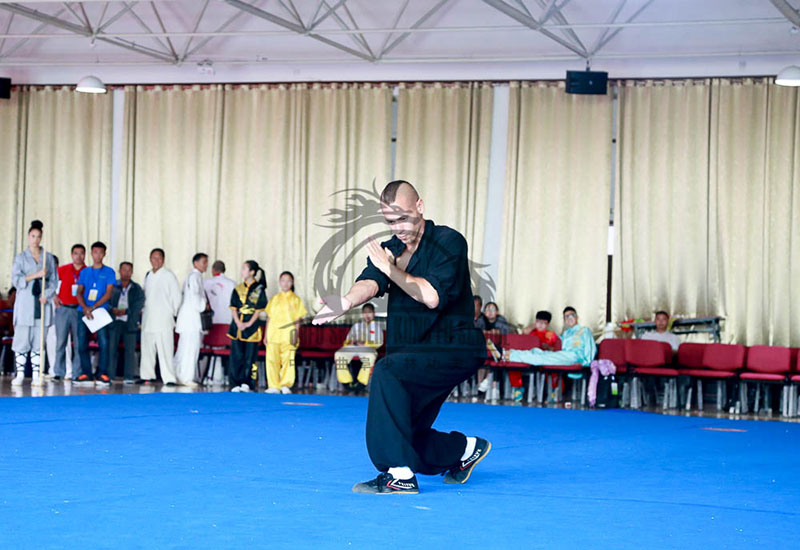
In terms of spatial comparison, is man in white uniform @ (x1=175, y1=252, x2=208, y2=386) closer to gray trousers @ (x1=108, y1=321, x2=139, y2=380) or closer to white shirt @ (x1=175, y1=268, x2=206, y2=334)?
white shirt @ (x1=175, y1=268, x2=206, y2=334)

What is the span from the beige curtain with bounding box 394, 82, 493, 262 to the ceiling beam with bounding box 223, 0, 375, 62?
42.1 inches

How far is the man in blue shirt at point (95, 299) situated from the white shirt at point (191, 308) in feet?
2.77

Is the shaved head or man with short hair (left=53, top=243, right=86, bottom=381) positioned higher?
the shaved head

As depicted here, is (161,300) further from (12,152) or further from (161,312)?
(12,152)

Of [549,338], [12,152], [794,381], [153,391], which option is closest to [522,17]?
[549,338]

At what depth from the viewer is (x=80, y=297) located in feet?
36.7

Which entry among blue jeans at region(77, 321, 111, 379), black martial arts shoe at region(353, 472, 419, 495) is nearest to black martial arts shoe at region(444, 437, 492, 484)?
black martial arts shoe at region(353, 472, 419, 495)

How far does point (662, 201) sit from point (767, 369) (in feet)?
8.67

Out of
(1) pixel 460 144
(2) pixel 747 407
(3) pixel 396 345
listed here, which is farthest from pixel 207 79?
(3) pixel 396 345

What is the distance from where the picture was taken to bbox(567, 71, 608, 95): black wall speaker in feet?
39.2

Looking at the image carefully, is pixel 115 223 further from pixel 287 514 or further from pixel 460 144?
pixel 287 514

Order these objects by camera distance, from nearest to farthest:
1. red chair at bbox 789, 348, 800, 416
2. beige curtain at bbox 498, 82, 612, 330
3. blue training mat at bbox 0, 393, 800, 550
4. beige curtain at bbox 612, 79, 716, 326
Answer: blue training mat at bbox 0, 393, 800, 550, red chair at bbox 789, 348, 800, 416, beige curtain at bbox 612, 79, 716, 326, beige curtain at bbox 498, 82, 612, 330

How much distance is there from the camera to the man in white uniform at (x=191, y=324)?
460 inches

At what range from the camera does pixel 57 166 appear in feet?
45.9
